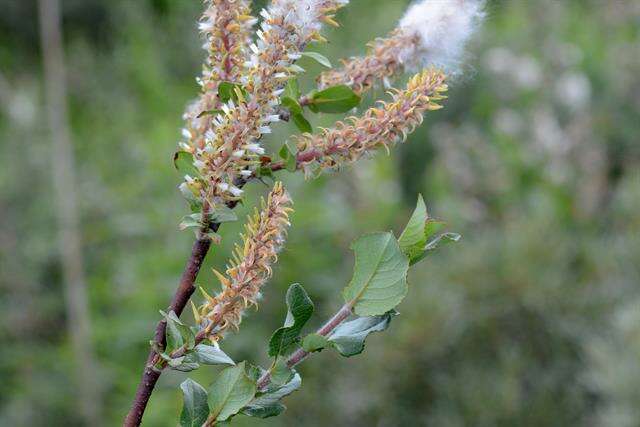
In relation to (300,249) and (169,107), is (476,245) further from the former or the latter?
(169,107)

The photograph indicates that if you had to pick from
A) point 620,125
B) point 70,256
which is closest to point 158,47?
point 70,256

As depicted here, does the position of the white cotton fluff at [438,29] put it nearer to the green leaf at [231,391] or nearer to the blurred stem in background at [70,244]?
the green leaf at [231,391]

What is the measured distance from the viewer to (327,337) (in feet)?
2.10

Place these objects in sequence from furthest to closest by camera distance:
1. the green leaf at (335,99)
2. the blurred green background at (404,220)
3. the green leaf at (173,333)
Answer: the blurred green background at (404,220) < the green leaf at (335,99) < the green leaf at (173,333)

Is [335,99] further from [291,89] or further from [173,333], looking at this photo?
[173,333]

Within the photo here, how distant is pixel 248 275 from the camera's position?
0.60m

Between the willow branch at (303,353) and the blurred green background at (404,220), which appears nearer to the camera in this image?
the willow branch at (303,353)

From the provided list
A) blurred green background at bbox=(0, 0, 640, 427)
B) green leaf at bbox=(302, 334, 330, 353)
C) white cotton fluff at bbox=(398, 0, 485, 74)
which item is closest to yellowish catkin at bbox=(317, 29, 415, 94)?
white cotton fluff at bbox=(398, 0, 485, 74)

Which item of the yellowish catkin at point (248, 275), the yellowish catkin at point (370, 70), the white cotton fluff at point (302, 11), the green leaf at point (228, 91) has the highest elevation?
the white cotton fluff at point (302, 11)

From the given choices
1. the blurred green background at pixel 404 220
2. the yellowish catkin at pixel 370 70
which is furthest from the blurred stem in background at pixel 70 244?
the yellowish catkin at pixel 370 70

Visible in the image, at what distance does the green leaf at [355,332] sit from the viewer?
63 cm

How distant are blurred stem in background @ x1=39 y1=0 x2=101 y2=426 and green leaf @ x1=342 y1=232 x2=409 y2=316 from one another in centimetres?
288

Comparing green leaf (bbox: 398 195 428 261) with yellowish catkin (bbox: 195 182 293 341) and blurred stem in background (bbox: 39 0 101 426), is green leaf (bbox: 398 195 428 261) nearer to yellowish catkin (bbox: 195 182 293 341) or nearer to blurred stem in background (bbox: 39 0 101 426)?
yellowish catkin (bbox: 195 182 293 341)

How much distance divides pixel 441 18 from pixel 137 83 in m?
5.20
